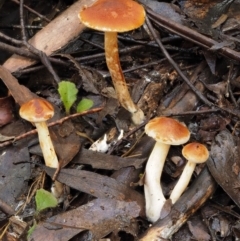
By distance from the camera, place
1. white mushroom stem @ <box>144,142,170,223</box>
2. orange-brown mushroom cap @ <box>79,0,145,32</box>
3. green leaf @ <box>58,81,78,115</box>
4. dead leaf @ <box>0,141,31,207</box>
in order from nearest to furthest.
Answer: orange-brown mushroom cap @ <box>79,0,145,32</box> → white mushroom stem @ <box>144,142,170,223</box> → dead leaf @ <box>0,141,31,207</box> → green leaf @ <box>58,81,78,115</box>

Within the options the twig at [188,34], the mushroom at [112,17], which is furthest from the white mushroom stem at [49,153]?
the twig at [188,34]

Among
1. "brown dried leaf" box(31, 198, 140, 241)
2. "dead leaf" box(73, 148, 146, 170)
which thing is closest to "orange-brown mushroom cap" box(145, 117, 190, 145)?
"dead leaf" box(73, 148, 146, 170)

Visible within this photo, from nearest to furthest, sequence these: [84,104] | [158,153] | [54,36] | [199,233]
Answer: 1. [199,233]
2. [158,153]
3. [84,104]
4. [54,36]

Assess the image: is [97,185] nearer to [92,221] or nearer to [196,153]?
[92,221]

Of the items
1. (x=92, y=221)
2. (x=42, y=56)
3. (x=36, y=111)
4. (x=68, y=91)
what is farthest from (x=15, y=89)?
(x=92, y=221)

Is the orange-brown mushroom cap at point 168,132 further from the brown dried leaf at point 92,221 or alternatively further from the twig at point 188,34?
the twig at point 188,34

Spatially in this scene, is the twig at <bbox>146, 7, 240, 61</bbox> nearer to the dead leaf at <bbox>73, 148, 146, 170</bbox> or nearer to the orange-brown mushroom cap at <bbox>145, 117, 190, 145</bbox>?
the orange-brown mushroom cap at <bbox>145, 117, 190, 145</bbox>

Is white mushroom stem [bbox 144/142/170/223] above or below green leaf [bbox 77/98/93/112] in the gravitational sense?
below

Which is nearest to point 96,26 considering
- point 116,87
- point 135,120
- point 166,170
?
point 116,87
